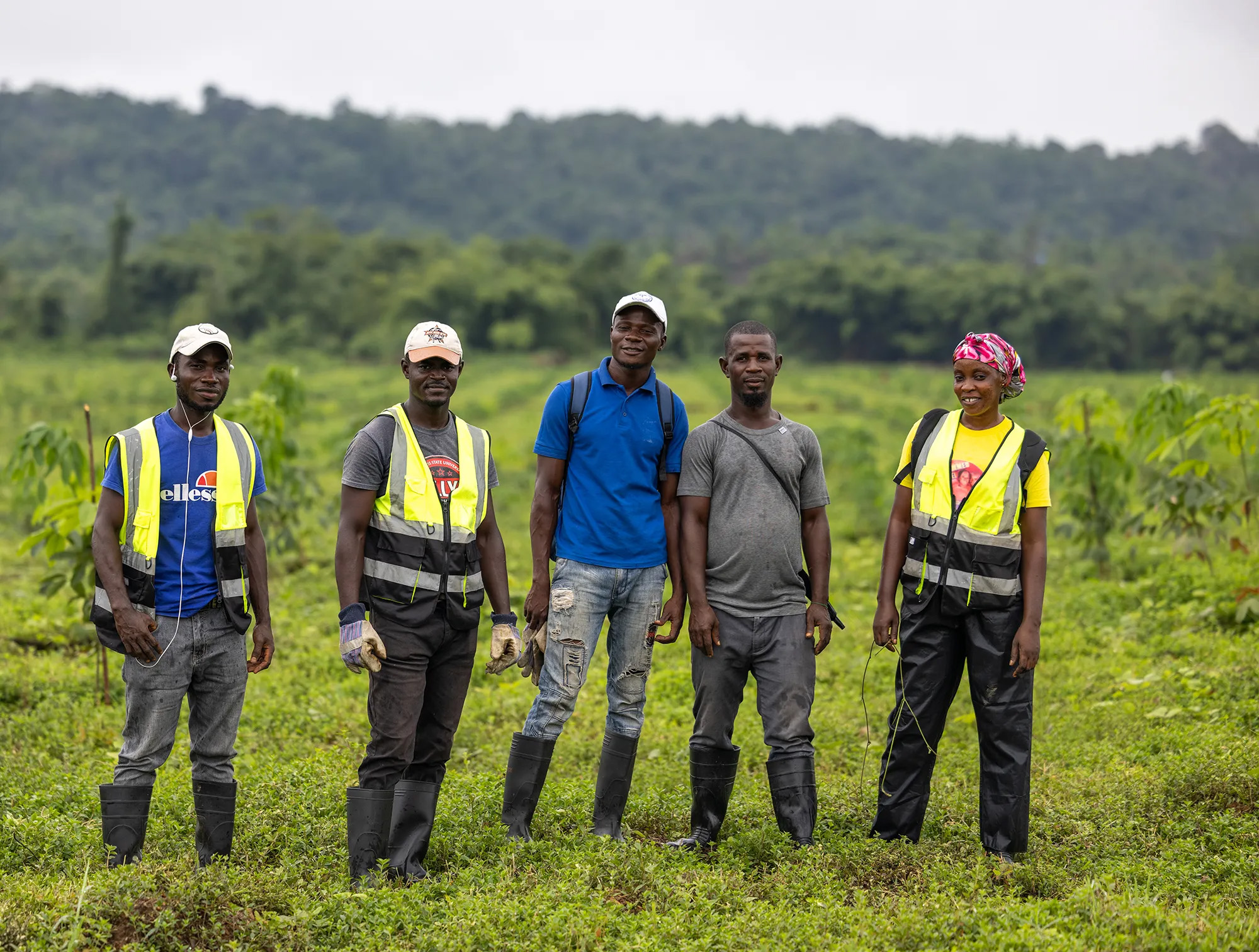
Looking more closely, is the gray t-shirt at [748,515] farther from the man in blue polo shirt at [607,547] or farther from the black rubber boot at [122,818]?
the black rubber boot at [122,818]

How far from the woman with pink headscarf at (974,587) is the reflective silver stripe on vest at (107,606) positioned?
2721 millimetres

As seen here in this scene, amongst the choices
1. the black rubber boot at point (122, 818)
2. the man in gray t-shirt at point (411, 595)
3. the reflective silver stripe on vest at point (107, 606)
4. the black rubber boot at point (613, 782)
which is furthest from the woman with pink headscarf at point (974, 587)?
the black rubber boot at point (122, 818)

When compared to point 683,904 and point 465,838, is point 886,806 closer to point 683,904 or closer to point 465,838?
point 683,904

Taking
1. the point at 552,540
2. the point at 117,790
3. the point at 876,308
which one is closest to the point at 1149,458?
the point at 552,540

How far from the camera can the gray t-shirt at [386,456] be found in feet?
14.2

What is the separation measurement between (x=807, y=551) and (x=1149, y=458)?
4126mm

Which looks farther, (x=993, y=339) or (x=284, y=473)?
(x=284, y=473)

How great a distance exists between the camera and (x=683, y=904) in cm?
412

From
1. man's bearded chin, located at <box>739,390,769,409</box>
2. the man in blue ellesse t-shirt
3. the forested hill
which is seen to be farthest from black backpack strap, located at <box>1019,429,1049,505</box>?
the forested hill

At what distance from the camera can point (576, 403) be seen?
4.66 metres

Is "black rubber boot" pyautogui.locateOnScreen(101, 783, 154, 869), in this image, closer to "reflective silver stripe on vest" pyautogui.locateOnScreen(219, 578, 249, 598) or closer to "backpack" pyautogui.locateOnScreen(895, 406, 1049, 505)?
"reflective silver stripe on vest" pyautogui.locateOnScreen(219, 578, 249, 598)

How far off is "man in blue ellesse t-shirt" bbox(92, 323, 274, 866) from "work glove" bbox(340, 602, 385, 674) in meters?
0.36

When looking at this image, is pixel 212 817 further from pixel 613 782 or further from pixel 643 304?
pixel 643 304

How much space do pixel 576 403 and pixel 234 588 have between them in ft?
4.76
